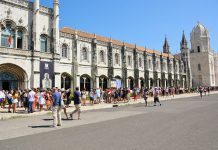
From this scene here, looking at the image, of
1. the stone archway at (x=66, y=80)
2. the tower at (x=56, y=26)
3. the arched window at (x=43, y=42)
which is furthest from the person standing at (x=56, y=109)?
the stone archway at (x=66, y=80)

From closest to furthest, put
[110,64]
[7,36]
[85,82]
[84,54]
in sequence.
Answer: [7,36]
[85,82]
[84,54]
[110,64]

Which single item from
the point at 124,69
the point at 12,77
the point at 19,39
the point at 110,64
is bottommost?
the point at 12,77

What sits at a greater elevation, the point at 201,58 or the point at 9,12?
the point at 201,58

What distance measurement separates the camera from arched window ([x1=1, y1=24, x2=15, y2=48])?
84.5 ft

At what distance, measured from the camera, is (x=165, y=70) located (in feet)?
190

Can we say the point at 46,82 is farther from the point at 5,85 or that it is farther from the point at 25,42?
the point at 25,42

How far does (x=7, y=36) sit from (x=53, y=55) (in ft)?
18.4

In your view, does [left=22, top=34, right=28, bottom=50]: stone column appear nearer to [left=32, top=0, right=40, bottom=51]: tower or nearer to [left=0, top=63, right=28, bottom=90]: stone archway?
[left=32, top=0, right=40, bottom=51]: tower

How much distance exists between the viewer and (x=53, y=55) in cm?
2927

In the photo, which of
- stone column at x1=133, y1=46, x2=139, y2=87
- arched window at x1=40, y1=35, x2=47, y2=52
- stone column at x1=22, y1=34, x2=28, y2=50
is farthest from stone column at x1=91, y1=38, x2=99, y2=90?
stone column at x1=22, y1=34, x2=28, y2=50

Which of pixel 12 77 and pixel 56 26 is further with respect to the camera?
pixel 56 26

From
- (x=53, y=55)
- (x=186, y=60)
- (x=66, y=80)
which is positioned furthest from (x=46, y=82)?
(x=186, y=60)

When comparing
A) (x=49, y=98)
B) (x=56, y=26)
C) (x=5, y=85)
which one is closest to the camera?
(x=49, y=98)

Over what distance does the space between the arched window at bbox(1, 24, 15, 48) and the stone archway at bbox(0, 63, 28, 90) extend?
2.30m
